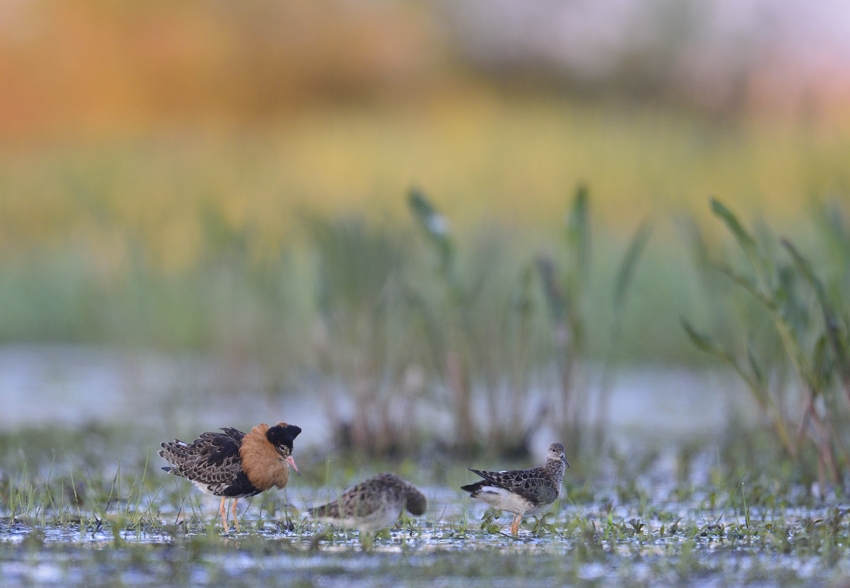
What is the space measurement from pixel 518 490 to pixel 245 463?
3.23 ft

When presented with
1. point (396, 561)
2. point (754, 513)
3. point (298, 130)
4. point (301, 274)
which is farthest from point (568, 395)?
point (298, 130)

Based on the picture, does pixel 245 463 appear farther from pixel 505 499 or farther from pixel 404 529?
pixel 505 499

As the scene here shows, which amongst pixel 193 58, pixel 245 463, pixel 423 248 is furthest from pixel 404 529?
pixel 193 58

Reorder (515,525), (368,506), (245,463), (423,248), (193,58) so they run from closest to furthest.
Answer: (368,506) < (245,463) < (515,525) < (423,248) < (193,58)

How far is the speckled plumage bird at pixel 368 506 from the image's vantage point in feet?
14.4

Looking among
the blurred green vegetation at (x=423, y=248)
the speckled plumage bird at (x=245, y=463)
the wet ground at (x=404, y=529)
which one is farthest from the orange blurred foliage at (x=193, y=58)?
the speckled plumage bird at (x=245, y=463)

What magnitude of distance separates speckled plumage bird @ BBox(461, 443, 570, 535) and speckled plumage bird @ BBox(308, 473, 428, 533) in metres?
0.28

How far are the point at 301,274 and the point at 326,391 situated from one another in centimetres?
540

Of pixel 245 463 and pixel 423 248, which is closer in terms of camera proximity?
pixel 245 463

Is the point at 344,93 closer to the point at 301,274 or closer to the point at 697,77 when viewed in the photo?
the point at 697,77

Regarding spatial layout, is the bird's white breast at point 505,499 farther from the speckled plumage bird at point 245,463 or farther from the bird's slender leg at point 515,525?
the speckled plumage bird at point 245,463

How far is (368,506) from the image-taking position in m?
4.38

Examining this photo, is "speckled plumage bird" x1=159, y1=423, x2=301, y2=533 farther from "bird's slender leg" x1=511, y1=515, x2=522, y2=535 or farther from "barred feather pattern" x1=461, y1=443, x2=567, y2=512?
"bird's slender leg" x1=511, y1=515, x2=522, y2=535

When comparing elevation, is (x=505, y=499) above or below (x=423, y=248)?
below
